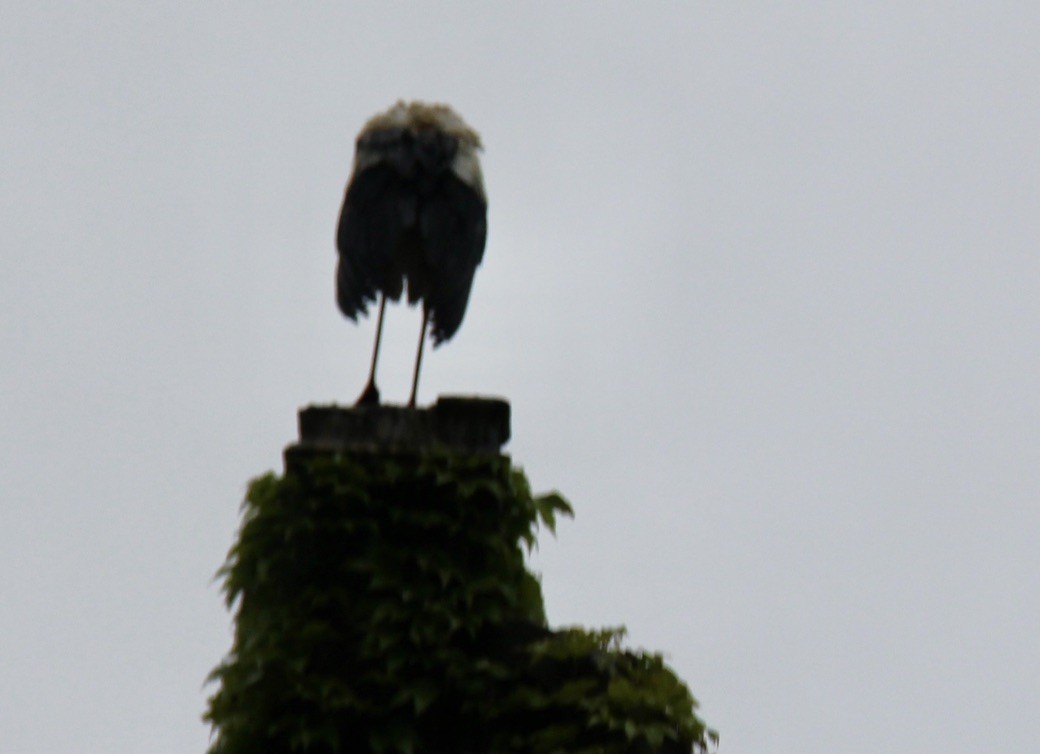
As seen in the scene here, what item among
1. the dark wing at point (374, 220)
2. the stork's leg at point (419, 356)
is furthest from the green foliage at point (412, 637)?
the dark wing at point (374, 220)

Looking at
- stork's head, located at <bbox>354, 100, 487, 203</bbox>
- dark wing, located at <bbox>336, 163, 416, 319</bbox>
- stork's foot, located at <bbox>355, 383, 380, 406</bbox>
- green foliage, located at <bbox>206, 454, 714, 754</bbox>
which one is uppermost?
stork's head, located at <bbox>354, 100, 487, 203</bbox>

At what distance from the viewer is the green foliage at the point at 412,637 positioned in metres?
7.16

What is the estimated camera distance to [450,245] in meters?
10.3

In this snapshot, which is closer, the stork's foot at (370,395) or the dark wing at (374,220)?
the stork's foot at (370,395)

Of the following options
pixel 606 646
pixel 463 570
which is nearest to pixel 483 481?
pixel 463 570

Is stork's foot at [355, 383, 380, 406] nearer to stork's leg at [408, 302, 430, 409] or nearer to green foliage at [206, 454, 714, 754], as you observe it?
stork's leg at [408, 302, 430, 409]

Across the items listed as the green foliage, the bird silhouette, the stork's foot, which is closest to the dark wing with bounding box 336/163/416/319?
the bird silhouette

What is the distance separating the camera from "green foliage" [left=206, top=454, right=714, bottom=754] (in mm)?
7156

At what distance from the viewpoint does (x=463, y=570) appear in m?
7.60

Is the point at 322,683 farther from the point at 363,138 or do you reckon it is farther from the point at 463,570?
the point at 363,138

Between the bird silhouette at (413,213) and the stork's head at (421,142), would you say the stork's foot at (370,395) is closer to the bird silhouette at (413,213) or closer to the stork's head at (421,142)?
the bird silhouette at (413,213)

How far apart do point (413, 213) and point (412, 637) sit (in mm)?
3439

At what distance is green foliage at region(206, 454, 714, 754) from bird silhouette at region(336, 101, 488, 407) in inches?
88.6

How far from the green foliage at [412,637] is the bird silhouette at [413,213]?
2251 mm
